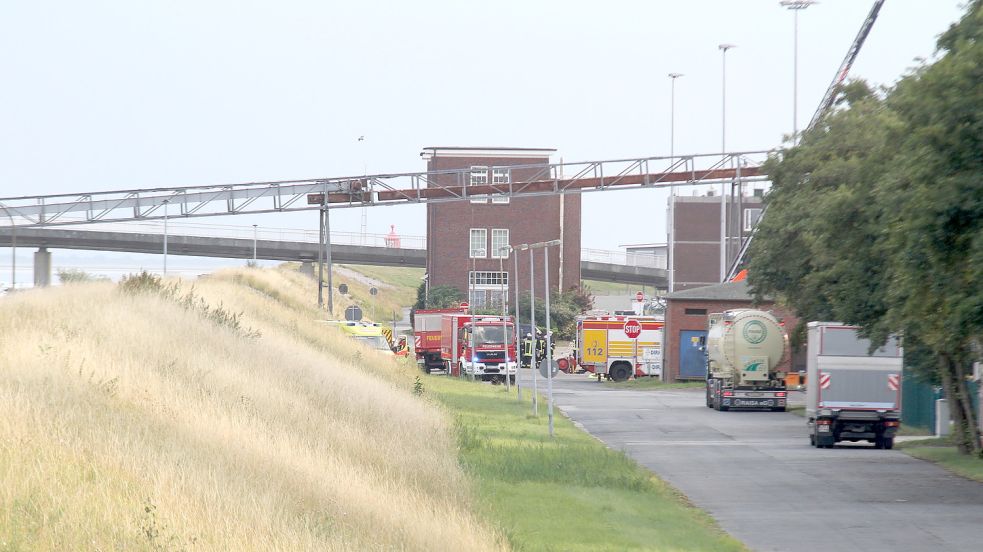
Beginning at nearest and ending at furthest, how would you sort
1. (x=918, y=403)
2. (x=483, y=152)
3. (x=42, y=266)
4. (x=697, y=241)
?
(x=918, y=403) < (x=42, y=266) < (x=483, y=152) < (x=697, y=241)

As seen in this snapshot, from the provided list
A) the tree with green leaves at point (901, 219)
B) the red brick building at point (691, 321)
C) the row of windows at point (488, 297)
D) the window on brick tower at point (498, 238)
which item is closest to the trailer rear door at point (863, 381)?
the tree with green leaves at point (901, 219)

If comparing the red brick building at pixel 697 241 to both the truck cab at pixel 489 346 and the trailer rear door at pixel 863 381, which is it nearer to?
the truck cab at pixel 489 346

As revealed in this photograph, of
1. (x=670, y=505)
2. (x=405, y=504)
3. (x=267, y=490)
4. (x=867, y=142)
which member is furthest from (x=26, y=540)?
(x=867, y=142)

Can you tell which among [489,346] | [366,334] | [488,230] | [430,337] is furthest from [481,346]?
[488,230]

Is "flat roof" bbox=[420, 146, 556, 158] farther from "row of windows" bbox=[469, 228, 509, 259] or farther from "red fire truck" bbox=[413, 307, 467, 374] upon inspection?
"red fire truck" bbox=[413, 307, 467, 374]

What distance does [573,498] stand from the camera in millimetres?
19125

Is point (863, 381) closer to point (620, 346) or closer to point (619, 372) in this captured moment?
point (620, 346)

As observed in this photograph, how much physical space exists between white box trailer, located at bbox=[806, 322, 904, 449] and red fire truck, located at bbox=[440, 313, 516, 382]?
103 ft

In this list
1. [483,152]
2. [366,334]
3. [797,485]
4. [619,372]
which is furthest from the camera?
[483,152]


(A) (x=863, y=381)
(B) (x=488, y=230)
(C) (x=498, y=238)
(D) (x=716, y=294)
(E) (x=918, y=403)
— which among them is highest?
(B) (x=488, y=230)

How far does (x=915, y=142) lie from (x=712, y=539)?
21.5 ft

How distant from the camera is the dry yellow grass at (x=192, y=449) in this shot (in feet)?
31.9

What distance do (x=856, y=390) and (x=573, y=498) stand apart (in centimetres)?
1376

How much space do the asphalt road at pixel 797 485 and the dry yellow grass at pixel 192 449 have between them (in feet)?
15.0
